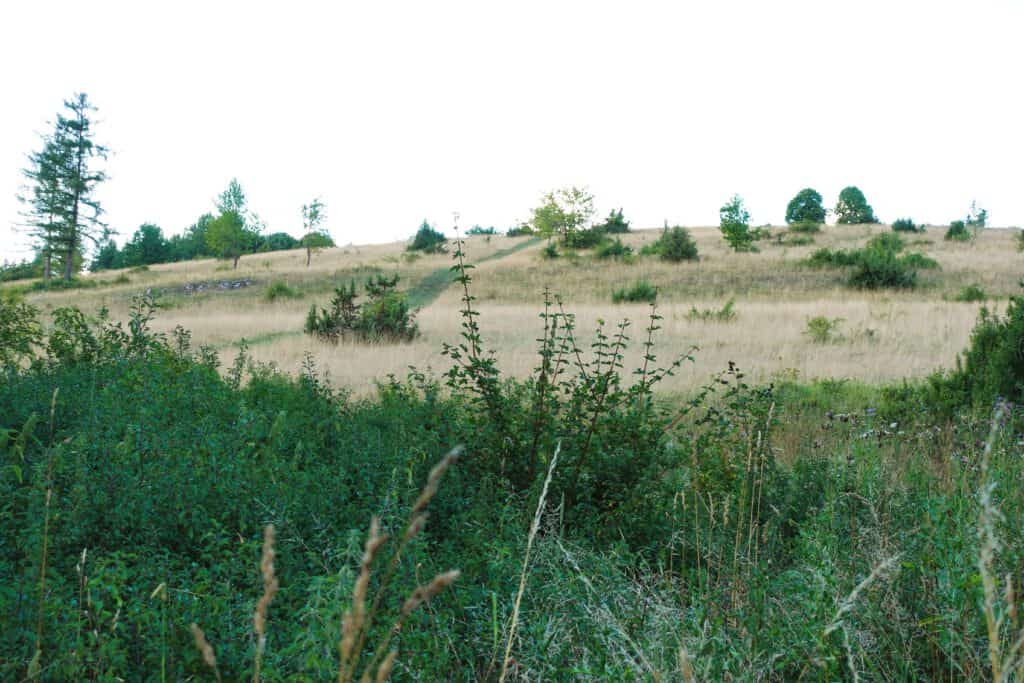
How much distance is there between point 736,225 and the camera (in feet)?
146

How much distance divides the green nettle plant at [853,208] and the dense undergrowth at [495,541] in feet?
250

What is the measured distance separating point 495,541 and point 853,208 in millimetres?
81244

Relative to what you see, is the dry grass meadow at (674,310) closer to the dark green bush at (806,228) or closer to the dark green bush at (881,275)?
the dark green bush at (881,275)

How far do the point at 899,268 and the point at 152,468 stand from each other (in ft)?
93.4

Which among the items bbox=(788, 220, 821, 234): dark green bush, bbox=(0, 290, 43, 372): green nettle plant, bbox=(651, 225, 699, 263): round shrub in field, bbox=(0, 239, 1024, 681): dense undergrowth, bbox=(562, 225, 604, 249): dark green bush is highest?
bbox=(788, 220, 821, 234): dark green bush

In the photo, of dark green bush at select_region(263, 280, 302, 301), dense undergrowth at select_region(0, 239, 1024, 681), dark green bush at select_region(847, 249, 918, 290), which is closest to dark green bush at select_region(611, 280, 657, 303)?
dark green bush at select_region(847, 249, 918, 290)

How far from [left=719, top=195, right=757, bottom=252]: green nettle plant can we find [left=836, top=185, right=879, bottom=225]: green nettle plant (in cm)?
3552

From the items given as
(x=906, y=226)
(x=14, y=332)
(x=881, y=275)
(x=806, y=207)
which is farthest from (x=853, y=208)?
(x=14, y=332)

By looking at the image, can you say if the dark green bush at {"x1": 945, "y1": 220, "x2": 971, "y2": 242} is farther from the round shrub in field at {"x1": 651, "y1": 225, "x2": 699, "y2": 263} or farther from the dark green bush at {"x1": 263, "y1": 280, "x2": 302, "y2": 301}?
the dark green bush at {"x1": 263, "y1": 280, "x2": 302, "y2": 301}

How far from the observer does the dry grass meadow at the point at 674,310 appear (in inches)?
424

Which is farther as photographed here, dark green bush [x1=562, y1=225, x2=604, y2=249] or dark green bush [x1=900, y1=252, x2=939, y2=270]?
dark green bush [x1=562, y1=225, x2=604, y2=249]

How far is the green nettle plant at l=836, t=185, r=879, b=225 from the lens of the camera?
74488mm

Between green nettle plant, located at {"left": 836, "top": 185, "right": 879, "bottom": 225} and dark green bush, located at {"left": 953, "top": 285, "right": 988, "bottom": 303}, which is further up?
green nettle plant, located at {"left": 836, "top": 185, "right": 879, "bottom": 225}

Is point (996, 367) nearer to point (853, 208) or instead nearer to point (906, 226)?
point (906, 226)
